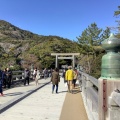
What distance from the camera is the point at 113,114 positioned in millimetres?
3641

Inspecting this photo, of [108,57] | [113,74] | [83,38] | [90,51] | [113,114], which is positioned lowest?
[113,114]

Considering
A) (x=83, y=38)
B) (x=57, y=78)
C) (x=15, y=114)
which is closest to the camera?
(x=15, y=114)

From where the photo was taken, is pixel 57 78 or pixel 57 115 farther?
pixel 57 78

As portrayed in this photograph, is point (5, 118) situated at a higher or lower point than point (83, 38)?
lower

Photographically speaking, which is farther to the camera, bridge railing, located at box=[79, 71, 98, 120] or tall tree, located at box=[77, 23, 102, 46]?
tall tree, located at box=[77, 23, 102, 46]

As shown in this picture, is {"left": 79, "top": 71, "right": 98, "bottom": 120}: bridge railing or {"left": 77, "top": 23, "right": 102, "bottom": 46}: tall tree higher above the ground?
{"left": 77, "top": 23, "right": 102, "bottom": 46}: tall tree

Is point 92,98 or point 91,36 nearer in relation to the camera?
point 92,98

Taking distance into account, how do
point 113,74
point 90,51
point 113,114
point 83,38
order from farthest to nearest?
point 83,38 < point 90,51 < point 113,74 < point 113,114

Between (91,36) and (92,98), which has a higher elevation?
(91,36)

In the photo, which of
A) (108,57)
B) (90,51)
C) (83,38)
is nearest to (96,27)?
(83,38)

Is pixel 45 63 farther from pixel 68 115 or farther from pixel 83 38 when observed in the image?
pixel 68 115

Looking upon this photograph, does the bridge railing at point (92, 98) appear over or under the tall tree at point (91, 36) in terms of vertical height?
under

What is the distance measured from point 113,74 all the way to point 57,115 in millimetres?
4649

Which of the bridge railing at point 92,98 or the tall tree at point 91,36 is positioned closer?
the bridge railing at point 92,98
